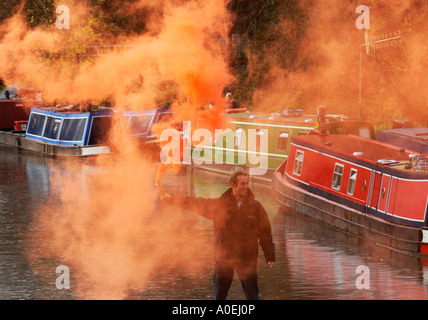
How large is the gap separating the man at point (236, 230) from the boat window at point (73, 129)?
25592mm

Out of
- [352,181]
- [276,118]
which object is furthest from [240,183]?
[276,118]

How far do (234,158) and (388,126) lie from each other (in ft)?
17.3

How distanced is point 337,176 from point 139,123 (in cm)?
1683

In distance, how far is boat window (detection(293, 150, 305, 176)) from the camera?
24.2 meters

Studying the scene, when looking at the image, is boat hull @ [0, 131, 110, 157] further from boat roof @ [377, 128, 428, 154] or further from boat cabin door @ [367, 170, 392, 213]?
boat cabin door @ [367, 170, 392, 213]

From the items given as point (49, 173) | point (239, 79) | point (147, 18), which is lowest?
point (49, 173)

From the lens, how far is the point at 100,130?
121 ft

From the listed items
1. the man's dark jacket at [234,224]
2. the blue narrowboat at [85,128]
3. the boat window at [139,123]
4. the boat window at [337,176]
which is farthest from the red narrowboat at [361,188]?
the boat window at [139,123]

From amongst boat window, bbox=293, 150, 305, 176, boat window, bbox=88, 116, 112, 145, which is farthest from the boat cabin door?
boat window, bbox=88, 116, 112, 145
